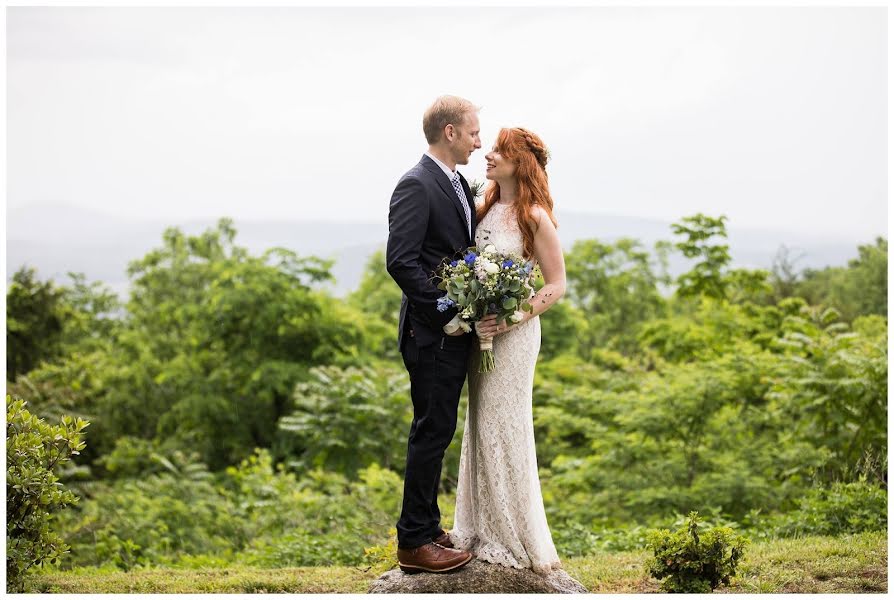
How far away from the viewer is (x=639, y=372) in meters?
12.9

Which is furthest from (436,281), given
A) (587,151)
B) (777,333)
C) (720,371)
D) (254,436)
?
(587,151)

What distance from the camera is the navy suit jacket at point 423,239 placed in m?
4.72

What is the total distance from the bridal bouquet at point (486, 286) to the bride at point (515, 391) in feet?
0.83

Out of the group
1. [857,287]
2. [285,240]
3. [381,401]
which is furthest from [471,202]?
[285,240]

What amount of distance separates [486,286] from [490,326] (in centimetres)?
31

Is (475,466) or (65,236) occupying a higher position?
(65,236)

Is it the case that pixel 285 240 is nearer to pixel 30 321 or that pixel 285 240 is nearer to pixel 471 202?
pixel 30 321

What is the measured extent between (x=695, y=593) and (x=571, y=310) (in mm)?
12373

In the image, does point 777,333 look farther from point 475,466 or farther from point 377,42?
point 377,42

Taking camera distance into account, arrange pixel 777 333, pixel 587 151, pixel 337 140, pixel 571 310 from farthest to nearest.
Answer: pixel 337 140
pixel 587 151
pixel 571 310
pixel 777 333

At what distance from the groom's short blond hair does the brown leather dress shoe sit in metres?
2.24

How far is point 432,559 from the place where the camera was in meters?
4.96

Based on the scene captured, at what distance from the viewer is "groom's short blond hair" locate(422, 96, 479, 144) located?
4.93 meters

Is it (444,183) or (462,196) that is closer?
(444,183)
